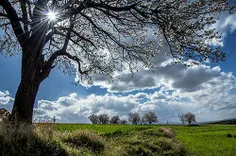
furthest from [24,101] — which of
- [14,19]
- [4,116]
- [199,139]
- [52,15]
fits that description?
[199,139]

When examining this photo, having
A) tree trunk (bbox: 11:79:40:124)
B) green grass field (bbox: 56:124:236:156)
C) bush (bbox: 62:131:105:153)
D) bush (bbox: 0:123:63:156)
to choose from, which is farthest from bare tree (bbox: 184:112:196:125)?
bush (bbox: 0:123:63:156)

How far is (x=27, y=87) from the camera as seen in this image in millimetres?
10406

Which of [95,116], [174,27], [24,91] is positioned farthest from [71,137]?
[95,116]

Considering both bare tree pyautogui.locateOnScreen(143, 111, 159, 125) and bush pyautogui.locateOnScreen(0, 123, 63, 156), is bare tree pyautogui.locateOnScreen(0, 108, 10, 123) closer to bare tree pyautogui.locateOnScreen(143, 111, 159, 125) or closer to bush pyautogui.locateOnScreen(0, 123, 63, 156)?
bush pyautogui.locateOnScreen(0, 123, 63, 156)

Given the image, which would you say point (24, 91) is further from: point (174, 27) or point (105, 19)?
point (174, 27)

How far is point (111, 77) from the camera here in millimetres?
16516

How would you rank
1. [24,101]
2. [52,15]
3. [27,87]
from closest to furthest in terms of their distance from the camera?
[24,101]
[27,87]
[52,15]

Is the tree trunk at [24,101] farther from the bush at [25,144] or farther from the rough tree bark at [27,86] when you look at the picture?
the bush at [25,144]

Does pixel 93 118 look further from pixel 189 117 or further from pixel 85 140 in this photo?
pixel 85 140

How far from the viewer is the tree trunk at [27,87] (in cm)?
1017

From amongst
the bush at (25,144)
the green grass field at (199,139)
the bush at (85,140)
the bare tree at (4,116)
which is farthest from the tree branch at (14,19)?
the bush at (25,144)

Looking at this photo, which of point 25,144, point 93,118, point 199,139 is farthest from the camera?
point 93,118

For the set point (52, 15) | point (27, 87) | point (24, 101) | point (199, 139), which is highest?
point (52, 15)

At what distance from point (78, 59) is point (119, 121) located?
465 feet
